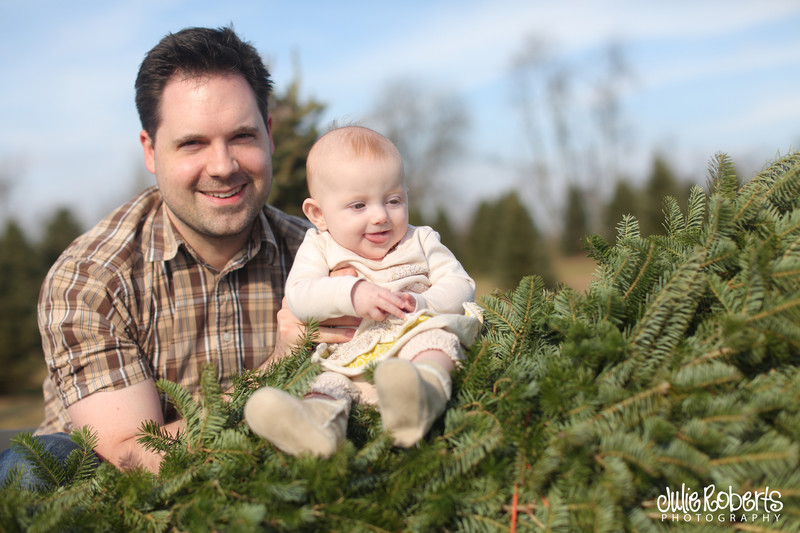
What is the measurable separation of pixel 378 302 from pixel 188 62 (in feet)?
5.95

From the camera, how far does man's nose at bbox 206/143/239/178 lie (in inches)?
108

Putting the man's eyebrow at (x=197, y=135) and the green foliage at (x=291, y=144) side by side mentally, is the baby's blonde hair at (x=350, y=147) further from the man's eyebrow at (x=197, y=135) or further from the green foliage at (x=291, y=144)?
the green foliage at (x=291, y=144)

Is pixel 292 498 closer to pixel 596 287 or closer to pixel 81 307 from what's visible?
pixel 596 287

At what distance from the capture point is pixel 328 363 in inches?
69.1

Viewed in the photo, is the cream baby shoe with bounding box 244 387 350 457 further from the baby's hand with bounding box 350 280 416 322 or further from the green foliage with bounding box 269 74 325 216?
the green foliage with bounding box 269 74 325 216

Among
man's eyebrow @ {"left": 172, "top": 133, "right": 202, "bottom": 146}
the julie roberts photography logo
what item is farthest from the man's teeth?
the julie roberts photography logo

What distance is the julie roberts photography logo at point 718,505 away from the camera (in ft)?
3.63

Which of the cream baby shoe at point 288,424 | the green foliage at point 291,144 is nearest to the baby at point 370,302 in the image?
the cream baby shoe at point 288,424

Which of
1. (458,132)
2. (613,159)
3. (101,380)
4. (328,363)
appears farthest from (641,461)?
(613,159)

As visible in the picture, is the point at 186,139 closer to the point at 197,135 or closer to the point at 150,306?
the point at 197,135

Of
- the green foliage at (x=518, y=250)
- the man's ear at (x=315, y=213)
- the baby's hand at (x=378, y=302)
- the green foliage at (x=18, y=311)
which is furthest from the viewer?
the green foliage at (x=518, y=250)

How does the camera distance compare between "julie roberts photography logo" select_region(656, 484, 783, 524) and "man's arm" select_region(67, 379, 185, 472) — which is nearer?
"julie roberts photography logo" select_region(656, 484, 783, 524)

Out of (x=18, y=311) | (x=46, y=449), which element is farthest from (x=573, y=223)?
(x=46, y=449)

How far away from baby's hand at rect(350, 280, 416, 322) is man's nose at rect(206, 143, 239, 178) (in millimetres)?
1273
